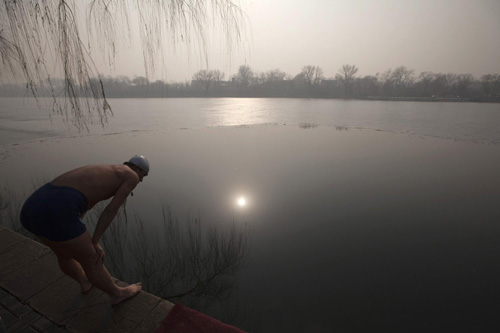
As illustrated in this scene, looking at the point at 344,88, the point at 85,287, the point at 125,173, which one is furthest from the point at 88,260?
the point at 344,88

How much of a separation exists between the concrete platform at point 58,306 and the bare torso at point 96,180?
98 centimetres

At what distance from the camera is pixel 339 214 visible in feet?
16.3

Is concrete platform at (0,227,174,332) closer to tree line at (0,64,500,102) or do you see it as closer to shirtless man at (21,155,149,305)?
shirtless man at (21,155,149,305)

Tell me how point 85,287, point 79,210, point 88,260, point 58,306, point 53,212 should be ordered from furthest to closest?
point 85,287, point 58,306, point 88,260, point 79,210, point 53,212

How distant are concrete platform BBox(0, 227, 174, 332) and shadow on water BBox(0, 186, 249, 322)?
1.07m

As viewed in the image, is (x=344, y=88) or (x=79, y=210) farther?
(x=344, y=88)

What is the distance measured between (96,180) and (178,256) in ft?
7.68

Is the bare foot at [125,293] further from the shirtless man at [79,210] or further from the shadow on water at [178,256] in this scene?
the shadow on water at [178,256]

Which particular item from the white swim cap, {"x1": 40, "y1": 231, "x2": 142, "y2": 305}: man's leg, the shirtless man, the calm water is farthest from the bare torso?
the calm water

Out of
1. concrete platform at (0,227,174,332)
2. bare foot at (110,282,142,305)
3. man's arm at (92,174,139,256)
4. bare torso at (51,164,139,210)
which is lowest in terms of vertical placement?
concrete platform at (0,227,174,332)

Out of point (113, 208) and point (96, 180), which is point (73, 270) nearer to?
point (113, 208)

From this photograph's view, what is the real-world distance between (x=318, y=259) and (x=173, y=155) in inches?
276

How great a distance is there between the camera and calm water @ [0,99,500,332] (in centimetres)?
297

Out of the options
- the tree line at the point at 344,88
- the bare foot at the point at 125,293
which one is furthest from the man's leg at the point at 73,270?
the tree line at the point at 344,88
